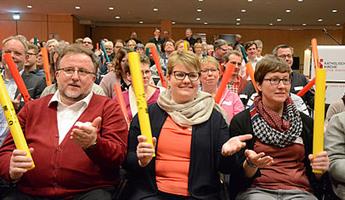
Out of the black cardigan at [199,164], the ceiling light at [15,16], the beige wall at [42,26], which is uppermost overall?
the ceiling light at [15,16]

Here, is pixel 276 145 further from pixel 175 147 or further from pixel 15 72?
pixel 15 72

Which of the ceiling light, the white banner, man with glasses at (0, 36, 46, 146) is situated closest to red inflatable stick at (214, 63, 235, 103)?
man with glasses at (0, 36, 46, 146)

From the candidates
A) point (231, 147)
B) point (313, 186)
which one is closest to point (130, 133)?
point (231, 147)

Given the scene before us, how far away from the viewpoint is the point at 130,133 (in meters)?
1.97

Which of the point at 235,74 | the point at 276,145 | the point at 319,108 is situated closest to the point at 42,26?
the point at 235,74

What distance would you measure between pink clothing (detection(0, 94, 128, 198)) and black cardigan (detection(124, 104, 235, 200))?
8 centimetres

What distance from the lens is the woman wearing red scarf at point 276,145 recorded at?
77.0 inches

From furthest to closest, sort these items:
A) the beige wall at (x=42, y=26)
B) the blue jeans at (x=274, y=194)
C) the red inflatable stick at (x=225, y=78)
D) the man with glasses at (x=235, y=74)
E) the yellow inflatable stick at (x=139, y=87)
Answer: the beige wall at (x=42, y=26) → the man with glasses at (x=235, y=74) → the red inflatable stick at (x=225, y=78) → the blue jeans at (x=274, y=194) → the yellow inflatable stick at (x=139, y=87)

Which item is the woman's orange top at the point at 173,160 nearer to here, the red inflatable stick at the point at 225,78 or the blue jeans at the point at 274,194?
the blue jeans at the point at 274,194

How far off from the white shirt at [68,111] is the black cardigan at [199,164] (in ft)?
0.87

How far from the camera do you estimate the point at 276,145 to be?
1981 mm

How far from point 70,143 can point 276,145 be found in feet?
3.28

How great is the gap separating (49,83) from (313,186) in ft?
6.44

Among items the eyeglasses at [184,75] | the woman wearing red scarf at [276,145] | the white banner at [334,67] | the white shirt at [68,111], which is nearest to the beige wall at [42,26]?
the white banner at [334,67]
